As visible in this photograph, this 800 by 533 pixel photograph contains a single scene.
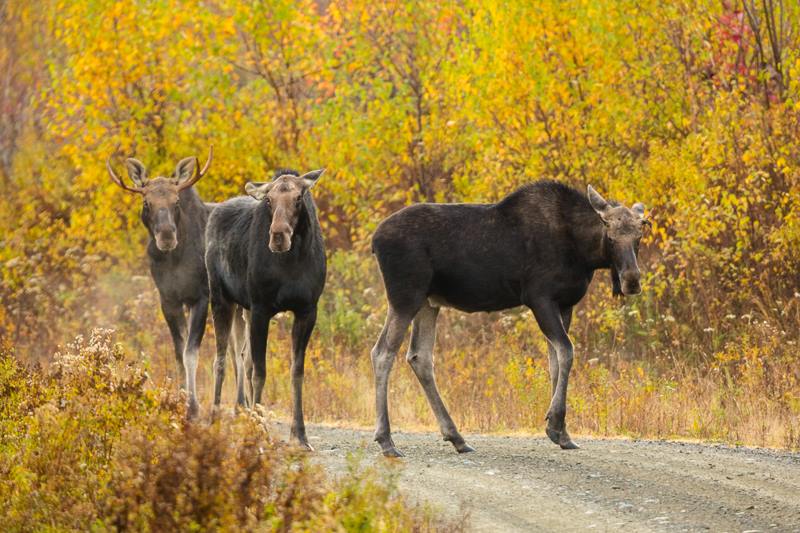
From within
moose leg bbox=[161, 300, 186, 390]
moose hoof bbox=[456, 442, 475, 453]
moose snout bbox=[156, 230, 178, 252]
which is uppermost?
moose snout bbox=[156, 230, 178, 252]

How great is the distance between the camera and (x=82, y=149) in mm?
23125

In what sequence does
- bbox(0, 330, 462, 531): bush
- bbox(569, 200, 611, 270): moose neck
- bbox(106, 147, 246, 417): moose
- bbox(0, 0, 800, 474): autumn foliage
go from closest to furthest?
bbox(0, 330, 462, 531): bush, bbox(569, 200, 611, 270): moose neck, bbox(106, 147, 246, 417): moose, bbox(0, 0, 800, 474): autumn foliage

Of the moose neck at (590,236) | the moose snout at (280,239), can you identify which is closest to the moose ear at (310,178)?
the moose snout at (280,239)

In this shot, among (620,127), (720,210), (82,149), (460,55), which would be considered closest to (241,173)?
(82,149)

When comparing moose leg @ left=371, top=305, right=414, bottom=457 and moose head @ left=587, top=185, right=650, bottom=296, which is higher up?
moose head @ left=587, top=185, right=650, bottom=296

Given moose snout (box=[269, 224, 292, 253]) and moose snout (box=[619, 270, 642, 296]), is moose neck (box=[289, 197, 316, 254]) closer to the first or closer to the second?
moose snout (box=[269, 224, 292, 253])

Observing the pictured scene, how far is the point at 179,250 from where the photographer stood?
1571 centimetres

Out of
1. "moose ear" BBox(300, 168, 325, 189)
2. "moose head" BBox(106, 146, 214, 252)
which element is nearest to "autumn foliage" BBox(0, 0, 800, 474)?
"moose head" BBox(106, 146, 214, 252)

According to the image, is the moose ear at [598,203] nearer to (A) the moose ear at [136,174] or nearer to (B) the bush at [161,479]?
(B) the bush at [161,479]

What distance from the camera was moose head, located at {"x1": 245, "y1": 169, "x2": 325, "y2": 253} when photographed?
→ 12.6 metres

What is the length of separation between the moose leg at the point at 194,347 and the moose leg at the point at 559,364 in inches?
133

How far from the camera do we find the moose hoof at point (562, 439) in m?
12.7

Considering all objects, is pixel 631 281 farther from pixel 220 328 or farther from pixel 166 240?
pixel 166 240

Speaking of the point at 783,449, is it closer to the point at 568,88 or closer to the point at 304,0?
the point at 568,88
